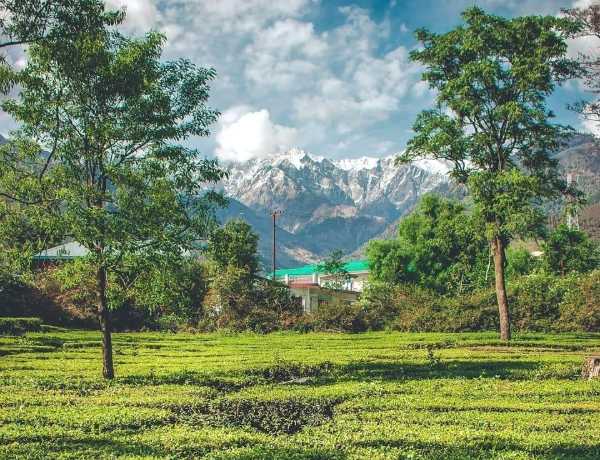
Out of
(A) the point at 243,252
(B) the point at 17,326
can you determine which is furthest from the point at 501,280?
(B) the point at 17,326

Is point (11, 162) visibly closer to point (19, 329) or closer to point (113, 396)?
point (113, 396)

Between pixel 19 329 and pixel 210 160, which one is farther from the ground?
pixel 210 160

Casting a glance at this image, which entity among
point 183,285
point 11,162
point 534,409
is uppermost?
point 11,162

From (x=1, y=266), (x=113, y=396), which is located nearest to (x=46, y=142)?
(x=1, y=266)

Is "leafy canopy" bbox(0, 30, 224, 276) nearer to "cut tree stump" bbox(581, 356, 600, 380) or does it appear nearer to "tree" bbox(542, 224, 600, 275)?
"cut tree stump" bbox(581, 356, 600, 380)

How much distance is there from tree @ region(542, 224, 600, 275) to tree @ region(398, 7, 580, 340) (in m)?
47.2

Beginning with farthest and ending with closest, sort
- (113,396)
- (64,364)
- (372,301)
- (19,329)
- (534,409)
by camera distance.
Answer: (372,301), (19,329), (64,364), (113,396), (534,409)

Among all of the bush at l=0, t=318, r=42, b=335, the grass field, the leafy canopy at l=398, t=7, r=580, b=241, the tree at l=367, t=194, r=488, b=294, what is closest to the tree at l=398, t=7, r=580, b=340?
the leafy canopy at l=398, t=7, r=580, b=241

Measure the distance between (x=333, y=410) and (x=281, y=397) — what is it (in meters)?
2.78

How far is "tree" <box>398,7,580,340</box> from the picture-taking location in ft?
118

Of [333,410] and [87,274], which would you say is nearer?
[333,410]

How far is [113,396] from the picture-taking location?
18922 mm

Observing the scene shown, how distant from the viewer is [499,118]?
37750 millimetres

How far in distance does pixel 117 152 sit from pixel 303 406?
39.7 feet
